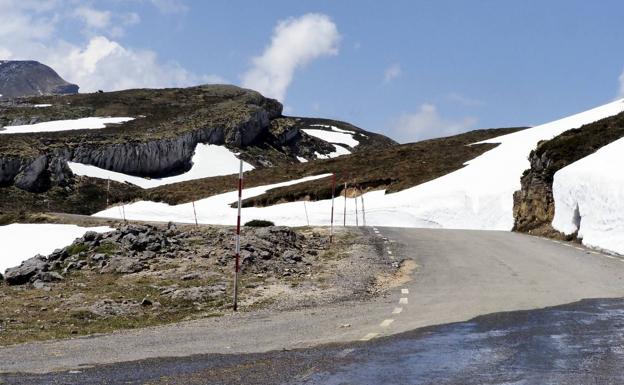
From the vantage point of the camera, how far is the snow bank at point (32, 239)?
Answer: 109ft

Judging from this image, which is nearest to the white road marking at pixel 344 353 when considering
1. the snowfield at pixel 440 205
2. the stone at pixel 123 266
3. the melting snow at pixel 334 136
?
the stone at pixel 123 266

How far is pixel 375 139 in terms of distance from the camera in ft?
575

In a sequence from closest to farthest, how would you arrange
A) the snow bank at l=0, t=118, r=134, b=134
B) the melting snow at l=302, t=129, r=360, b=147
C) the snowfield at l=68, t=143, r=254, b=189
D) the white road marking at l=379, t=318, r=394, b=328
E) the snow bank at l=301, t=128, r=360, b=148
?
the white road marking at l=379, t=318, r=394, b=328 → the snowfield at l=68, t=143, r=254, b=189 → the snow bank at l=0, t=118, r=134, b=134 → the snow bank at l=301, t=128, r=360, b=148 → the melting snow at l=302, t=129, r=360, b=147

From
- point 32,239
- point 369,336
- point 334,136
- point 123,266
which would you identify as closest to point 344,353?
point 369,336

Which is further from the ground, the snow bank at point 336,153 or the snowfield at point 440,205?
the snow bank at point 336,153

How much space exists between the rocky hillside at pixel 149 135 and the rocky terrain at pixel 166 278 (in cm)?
6274

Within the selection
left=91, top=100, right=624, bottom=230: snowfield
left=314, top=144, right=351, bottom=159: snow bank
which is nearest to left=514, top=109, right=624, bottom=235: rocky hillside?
left=91, top=100, right=624, bottom=230: snowfield

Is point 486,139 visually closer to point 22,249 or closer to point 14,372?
point 22,249

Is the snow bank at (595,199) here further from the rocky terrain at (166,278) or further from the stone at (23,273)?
the stone at (23,273)

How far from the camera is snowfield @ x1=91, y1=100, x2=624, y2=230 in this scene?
43469 millimetres

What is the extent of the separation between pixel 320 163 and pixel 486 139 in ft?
62.4

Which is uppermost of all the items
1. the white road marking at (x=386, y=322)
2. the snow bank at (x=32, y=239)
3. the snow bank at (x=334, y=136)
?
the snow bank at (x=334, y=136)

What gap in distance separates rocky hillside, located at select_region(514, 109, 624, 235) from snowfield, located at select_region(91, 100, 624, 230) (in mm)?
4800

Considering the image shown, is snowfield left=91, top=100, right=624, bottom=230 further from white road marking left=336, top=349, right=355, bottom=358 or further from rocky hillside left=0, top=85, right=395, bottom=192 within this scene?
rocky hillside left=0, top=85, right=395, bottom=192
